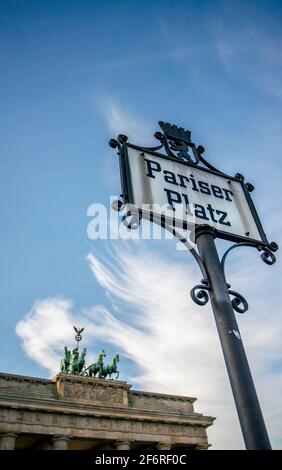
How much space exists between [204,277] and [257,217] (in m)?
0.98

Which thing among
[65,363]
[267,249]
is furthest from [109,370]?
[267,249]

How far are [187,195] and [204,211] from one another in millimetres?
191

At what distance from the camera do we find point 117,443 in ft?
96.7

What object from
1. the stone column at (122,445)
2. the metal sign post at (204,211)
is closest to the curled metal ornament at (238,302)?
the metal sign post at (204,211)

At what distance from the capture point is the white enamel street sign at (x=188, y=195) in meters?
2.85

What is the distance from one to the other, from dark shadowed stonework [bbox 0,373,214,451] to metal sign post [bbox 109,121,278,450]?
91.3ft

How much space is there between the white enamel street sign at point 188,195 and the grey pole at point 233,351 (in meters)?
0.21

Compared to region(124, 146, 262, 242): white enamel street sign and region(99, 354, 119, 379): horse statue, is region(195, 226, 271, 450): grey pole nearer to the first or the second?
region(124, 146, 262, 242): white enamel street sign

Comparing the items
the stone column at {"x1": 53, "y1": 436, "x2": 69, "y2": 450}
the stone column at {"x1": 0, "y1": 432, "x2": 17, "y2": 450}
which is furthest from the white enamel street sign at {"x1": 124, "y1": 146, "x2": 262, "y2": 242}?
the stone column at {"x1": 53, "y1": 436, "x2": 69, "y2": 450}

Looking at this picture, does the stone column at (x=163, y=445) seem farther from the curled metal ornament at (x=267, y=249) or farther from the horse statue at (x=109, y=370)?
the curled metal ornament at (x=267, y=249)

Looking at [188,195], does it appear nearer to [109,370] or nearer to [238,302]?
[238,302]

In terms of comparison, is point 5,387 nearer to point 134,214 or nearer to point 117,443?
point 117,443

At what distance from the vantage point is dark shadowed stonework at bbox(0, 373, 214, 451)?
26844 millimetres
